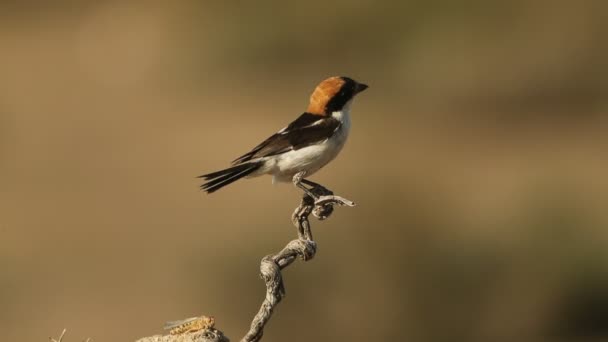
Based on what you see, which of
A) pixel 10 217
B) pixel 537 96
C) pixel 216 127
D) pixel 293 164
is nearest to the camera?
pixel 293 164

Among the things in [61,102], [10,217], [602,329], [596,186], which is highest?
[61,102]

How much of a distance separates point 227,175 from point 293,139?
1.01 ft

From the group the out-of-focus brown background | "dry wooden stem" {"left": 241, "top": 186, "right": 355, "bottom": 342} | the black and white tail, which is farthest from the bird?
the out-of-focus brown background

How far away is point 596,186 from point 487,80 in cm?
331

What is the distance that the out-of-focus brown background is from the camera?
10.5m

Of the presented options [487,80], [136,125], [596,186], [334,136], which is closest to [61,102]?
[136,125]

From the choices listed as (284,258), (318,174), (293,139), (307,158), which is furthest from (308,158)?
(318,174)

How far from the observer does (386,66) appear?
15641mm

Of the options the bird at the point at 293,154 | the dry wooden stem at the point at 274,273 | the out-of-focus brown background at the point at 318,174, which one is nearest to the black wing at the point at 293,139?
the bird at the point at 293,154

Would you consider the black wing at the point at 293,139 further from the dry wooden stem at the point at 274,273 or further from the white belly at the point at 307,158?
the dry wooden stem at the point at 274,273

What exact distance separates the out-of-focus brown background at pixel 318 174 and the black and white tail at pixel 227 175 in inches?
201

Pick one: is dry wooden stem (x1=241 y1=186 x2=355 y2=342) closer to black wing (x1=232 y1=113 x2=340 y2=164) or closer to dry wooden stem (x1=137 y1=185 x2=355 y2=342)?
dry wooden stem (x1=137 y1=185 x2=355 y2=342)

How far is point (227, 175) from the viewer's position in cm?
485

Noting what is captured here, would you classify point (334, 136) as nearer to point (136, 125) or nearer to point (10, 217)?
point (10, 217)
